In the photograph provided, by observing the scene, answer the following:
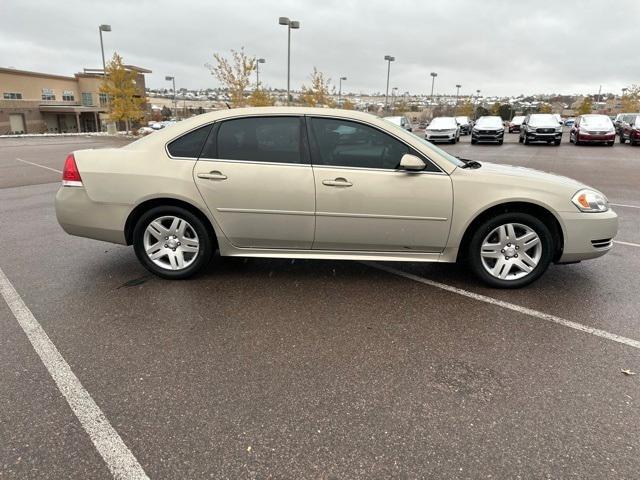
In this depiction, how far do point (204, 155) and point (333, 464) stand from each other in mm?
3005

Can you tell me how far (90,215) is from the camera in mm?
4395

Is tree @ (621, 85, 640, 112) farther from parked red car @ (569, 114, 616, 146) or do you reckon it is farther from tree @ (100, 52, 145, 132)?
tree @ (100, 52, 145, 132)

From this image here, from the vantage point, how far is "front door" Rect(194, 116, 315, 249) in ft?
13.5

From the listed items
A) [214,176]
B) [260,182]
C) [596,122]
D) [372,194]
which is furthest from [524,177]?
[596,122]

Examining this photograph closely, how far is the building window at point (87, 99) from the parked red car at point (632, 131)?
62.0 metres

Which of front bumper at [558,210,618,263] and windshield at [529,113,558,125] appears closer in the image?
front bumper at [558,210,618,263]

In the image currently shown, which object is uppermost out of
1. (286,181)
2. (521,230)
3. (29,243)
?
(286,181)

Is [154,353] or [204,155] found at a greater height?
[204,155]

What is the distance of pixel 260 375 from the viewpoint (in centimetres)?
290

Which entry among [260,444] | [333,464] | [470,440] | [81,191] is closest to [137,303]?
[81,191]

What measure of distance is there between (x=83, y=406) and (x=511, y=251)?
11.8 feet

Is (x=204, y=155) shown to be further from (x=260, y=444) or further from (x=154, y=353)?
(x=260, y=444)

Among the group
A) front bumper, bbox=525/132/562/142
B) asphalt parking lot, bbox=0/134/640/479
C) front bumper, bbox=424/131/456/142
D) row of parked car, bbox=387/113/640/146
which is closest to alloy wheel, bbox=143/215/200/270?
asphalt parking lot, bbox=0/134/640/479

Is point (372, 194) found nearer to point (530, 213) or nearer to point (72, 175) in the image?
point (530, 213)
